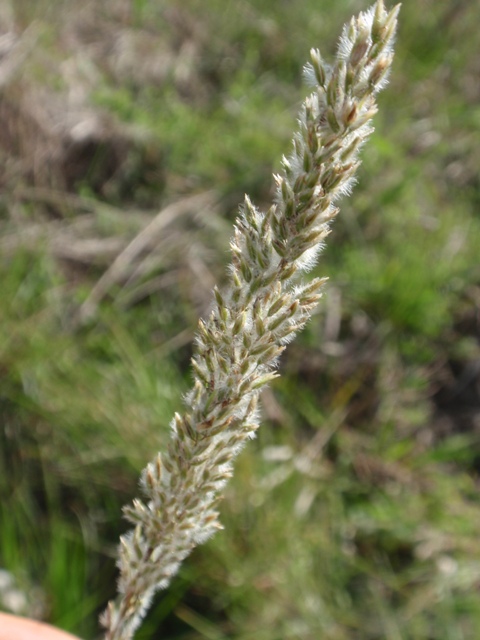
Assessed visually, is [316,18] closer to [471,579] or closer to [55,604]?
[471,579]

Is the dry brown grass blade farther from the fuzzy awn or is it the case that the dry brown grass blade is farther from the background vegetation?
the fuzzy awn

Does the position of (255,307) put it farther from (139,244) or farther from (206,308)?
(139,244)

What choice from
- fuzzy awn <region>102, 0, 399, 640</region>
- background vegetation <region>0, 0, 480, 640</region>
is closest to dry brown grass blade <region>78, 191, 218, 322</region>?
background vegetation <region>0, 0, 480, 640</region>

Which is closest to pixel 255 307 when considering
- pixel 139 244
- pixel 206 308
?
pixel 206 308

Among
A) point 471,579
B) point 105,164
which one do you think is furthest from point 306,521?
point 105,164

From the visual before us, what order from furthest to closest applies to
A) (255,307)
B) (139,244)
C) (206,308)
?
(139,244) → (206,308) → (255,307)
